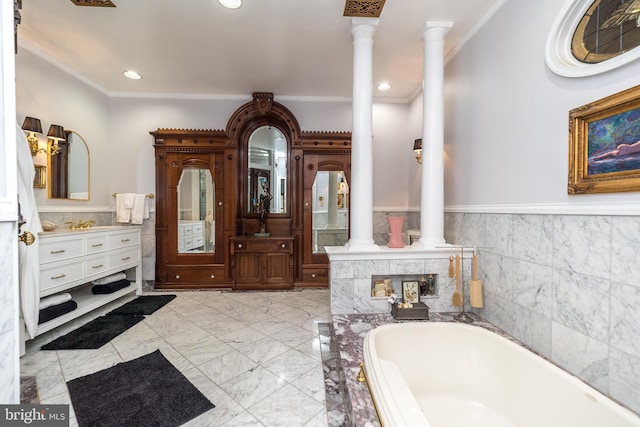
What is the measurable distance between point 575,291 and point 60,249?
3.94 meters

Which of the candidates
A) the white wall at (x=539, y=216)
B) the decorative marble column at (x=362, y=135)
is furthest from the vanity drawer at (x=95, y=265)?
the white wall at (x=539, y=216)

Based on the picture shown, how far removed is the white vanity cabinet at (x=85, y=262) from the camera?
2279 mm

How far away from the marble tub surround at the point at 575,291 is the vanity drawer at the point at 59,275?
3.77 meters

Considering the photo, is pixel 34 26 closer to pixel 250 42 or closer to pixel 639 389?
Result: pixel 250 42

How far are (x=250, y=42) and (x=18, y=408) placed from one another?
9.95ft

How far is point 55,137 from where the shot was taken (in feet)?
9.12

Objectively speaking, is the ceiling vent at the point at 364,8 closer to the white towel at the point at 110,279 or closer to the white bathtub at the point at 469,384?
the white bathtub at the point at 469,384

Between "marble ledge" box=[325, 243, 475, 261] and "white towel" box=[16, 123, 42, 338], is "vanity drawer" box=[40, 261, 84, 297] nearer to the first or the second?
"white towel" box=[16, 123, 42, 338]

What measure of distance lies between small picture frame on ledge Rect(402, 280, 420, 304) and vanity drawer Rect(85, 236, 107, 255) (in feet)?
10.5

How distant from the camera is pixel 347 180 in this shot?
3.81 meters

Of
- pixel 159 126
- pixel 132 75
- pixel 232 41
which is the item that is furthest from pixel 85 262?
pixel 232 41

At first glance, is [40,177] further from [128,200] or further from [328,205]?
[328,205]

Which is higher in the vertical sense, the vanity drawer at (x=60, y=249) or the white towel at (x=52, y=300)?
the vanity drawer at (x=60, y=249)

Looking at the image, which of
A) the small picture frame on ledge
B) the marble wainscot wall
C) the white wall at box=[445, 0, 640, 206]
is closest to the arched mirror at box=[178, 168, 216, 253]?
the marble wainscot wall
